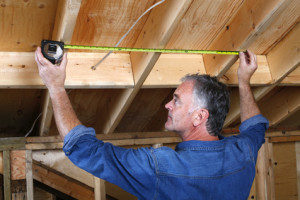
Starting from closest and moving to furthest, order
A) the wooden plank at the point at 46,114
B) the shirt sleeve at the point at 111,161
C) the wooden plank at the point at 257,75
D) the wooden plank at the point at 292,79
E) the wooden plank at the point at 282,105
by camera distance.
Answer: the shirt sleeve at the point at 111,161 → the wooden plank at the point at 46,114 → the wooden plank at the point at 257,75 → the wooden plank at the point at 292,79 → the wooden plank at the point at 282,105

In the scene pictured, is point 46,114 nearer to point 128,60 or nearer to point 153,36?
point 128,60

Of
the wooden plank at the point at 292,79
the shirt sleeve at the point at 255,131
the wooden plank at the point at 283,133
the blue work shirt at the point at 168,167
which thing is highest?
the wooden plank at the point at 292,79

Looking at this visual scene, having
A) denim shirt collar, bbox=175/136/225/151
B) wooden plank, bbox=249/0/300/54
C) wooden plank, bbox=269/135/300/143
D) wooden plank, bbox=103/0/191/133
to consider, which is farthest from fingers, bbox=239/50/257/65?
wooden plank, bbox=269/135/300/143

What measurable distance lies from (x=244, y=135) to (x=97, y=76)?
942mm

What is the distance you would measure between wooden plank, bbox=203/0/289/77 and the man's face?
63cm

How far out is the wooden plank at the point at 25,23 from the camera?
71.2 inches

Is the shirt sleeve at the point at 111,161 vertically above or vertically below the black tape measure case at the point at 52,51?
below

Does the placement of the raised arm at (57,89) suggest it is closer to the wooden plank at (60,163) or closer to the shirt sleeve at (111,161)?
the shirt sleeve at (111,161)

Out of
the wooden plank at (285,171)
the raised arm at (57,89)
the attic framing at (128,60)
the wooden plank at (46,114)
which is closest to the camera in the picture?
the raised arm at (57,89)

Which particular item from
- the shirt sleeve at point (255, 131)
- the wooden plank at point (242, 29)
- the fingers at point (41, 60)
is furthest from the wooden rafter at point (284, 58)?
the fingers at point (41, 60)

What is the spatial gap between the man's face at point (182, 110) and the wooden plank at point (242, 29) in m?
0.63

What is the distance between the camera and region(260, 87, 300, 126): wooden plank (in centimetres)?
319

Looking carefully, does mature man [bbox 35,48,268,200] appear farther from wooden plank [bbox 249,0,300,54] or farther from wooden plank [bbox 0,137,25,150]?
wooden plank [bbox 0,137,25,150]

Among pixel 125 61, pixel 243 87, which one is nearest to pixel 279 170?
pixel 243 87
